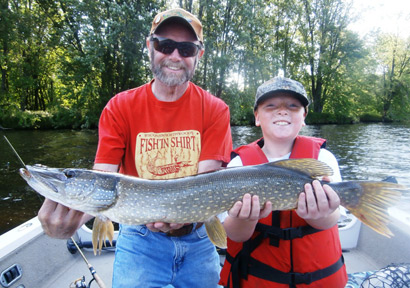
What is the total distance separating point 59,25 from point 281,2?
19.6 meters

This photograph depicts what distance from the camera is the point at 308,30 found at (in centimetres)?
2631

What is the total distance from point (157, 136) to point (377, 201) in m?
1.67

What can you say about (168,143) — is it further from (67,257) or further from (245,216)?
(67,257)

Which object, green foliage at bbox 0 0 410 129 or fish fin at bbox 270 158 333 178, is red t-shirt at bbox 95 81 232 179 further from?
green foliage at bbox 0 0 410 129

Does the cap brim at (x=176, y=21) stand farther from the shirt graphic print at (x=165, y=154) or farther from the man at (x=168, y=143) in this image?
the shirt graphic print at (x=165, y=154)

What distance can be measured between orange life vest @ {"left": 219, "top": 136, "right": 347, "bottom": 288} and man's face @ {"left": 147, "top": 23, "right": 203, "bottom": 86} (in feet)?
4.48

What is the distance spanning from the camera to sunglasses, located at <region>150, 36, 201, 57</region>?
2.24m

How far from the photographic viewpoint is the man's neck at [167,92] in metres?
2.26

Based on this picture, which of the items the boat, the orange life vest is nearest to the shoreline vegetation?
the boat

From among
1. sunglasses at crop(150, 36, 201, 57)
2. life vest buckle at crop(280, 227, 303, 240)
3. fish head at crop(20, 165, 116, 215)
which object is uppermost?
sunglasses at crop(150, 36, 201, 57)

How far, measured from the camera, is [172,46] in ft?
7.36

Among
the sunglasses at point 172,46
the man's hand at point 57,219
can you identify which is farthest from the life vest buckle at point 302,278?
the sunglasses at point 172,46

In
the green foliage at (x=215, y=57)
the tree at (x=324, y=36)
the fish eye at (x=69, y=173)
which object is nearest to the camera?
A: the fish eye at (x=69, y=173)

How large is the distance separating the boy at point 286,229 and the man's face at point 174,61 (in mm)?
711
